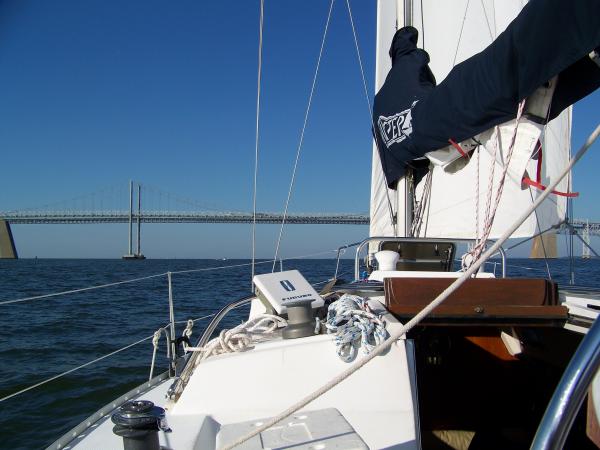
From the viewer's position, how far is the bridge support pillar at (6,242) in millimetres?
42256

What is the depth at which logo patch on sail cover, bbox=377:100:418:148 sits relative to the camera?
2264 millimetres

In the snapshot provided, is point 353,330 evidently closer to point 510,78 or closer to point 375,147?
point 510,78

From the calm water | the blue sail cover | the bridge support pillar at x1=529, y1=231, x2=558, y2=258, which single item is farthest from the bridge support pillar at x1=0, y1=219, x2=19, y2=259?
the blue sail cover

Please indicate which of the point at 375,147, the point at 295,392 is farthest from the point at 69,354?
the point at 295,392

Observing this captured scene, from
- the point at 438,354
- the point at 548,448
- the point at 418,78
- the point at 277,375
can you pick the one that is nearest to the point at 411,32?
the point at 418,78

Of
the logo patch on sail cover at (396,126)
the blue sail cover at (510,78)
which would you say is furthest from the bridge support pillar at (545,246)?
the blue sail cover at (510,78)

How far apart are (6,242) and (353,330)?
50.5 metres

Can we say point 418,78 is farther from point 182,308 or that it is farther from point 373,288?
point 182,308

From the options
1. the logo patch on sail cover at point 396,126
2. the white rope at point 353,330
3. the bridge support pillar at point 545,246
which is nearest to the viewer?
the white rope at point 353,330

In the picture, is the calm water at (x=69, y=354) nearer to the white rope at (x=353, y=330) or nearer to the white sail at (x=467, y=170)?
the white sail at (x=467, y=170)

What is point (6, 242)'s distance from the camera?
4534cm

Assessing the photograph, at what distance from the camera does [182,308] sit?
8070 millimetres

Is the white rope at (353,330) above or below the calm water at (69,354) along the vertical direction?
above

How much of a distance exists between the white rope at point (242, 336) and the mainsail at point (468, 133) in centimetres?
90
